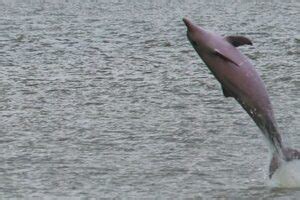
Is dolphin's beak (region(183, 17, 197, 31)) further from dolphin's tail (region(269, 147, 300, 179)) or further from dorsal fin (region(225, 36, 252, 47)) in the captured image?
dolphin's tail (region(269, 147, 300, 179))

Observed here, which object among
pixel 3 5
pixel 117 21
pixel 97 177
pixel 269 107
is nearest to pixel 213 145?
pixel 97 177

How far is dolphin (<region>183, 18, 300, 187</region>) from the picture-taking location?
8.69m

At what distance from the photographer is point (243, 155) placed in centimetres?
1079

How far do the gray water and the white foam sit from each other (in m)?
0.11

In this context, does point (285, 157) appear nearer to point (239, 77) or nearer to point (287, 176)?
point (287, 176)

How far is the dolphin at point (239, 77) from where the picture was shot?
8.69 meters

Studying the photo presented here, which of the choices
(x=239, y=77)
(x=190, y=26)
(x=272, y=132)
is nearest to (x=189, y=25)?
(x=190, y=26)

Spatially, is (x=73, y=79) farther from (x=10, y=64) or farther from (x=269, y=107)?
(x=269, y=107)

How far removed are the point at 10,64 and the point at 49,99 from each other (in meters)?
4.63

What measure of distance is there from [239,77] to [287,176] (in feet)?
4.15

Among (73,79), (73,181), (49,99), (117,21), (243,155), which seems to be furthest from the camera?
(117,21)

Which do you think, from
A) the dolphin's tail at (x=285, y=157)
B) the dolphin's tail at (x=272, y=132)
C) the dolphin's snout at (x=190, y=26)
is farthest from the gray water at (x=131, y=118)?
the dolphin's snout at (x=190, y=26)

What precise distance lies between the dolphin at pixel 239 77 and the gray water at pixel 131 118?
0.61 meters

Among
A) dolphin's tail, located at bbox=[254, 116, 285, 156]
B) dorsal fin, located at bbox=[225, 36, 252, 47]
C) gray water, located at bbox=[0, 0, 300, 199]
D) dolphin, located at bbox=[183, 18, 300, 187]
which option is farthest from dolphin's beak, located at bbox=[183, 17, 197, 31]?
gray water, located at bbox=[0, 0, 300, 199]
